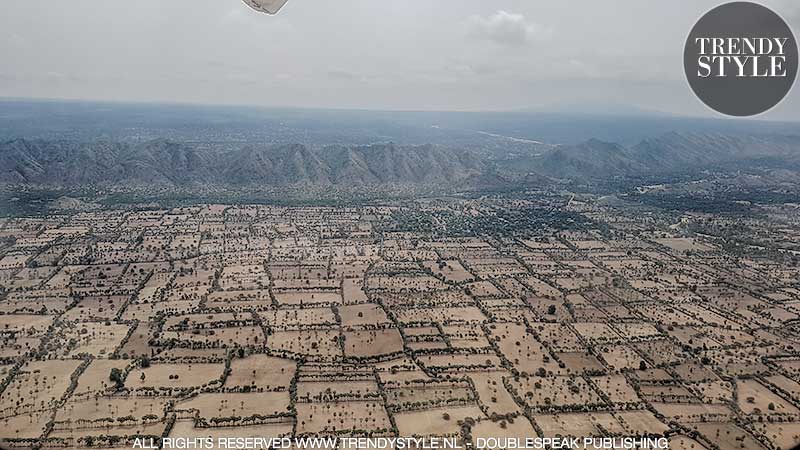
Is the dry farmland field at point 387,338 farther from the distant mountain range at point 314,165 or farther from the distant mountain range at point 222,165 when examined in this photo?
the distant mountain range at point 314,165

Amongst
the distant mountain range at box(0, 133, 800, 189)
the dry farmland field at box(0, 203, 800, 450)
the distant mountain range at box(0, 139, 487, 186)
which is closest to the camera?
the dry farmland field at box(0, 203, 800, 450)

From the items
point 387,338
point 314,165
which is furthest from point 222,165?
point 387,338

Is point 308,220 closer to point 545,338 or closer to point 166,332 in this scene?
point 166,332

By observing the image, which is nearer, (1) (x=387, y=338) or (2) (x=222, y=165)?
(1) (x=387, y=338)

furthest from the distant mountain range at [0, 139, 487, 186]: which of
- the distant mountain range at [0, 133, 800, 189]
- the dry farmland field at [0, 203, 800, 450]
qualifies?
the dry farmland field at [0, 203, 800, 450]

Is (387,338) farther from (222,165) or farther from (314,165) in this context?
(222,165)

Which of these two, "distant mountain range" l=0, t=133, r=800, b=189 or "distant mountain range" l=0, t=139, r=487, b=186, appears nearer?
"distant mountain range" l=0, t=139, r=487, b=186

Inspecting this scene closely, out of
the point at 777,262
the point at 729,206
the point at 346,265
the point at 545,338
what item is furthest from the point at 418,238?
the point at 729,206

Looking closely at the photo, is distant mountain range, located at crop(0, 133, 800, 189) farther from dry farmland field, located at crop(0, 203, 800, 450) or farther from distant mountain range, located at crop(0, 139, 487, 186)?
dry farmland field, located at crop(0, 203, 800, 450)
